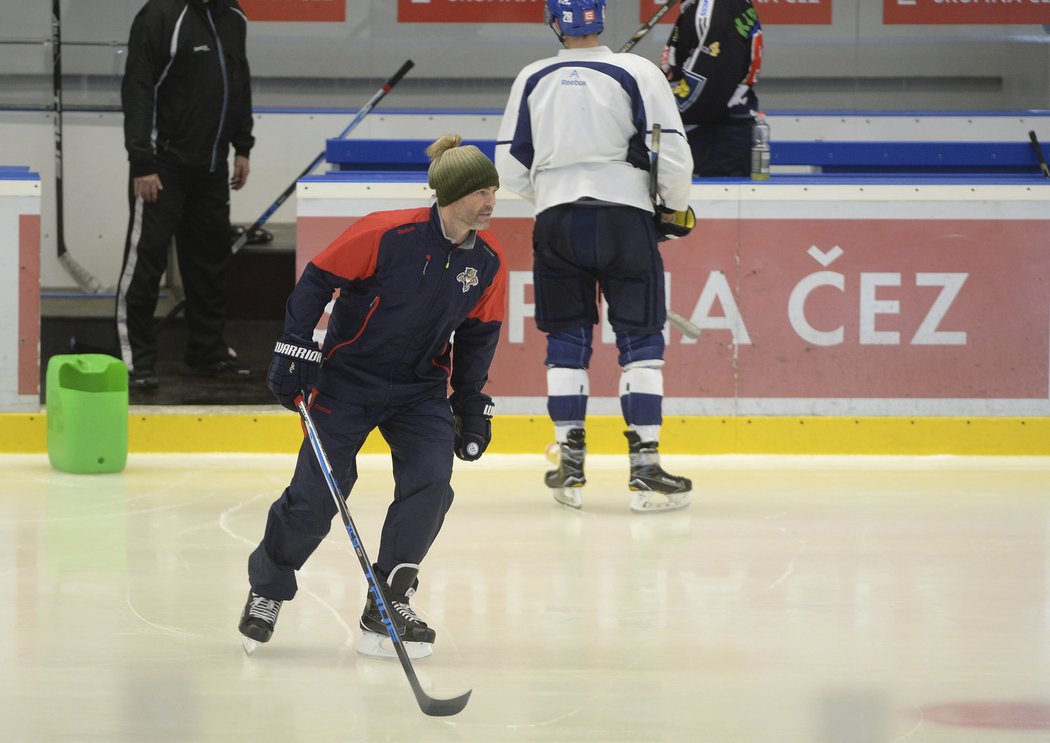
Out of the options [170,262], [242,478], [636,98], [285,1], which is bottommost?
[242,478]

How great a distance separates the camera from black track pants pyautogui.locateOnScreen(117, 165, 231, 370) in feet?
21.8

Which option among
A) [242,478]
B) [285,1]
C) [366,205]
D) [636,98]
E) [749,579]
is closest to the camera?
[749,579]

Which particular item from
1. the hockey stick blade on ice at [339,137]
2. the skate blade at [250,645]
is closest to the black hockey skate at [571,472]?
the skate blade at [250,645]

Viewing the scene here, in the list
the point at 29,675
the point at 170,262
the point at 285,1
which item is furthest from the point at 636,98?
the point at 285,1

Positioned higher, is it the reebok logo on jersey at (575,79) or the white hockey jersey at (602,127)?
the reebok logo on jersey at (575,79)

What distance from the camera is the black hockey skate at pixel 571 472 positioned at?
17.9 feet

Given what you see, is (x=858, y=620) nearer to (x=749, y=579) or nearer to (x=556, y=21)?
(x=749, y=579)

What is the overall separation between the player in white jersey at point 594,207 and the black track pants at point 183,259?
1.74 metres

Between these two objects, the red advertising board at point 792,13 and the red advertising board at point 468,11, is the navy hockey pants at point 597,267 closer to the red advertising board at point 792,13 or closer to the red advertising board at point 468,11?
the red advertising board at point 468,11

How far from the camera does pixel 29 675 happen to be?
3.46 metres

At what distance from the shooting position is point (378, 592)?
349 cm

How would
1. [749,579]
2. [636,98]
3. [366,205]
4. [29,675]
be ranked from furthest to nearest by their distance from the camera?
[366,205] < [636,98] < [749,579] < [29,675]

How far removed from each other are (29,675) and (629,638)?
1329mm

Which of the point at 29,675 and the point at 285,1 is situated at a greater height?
the point at 285,1
